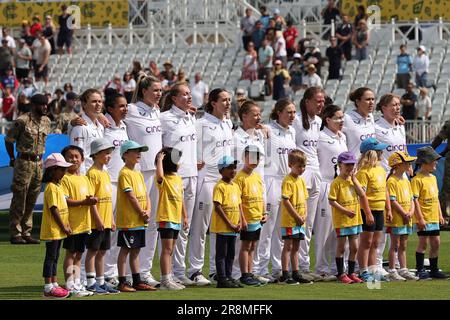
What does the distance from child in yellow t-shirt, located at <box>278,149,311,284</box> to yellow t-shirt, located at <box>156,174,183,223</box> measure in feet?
4.14

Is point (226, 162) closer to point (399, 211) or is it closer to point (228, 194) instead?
point (228, 194)

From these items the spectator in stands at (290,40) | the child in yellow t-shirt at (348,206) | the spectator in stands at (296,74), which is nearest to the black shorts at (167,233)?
the child in yellow t-shirt at (348,206)

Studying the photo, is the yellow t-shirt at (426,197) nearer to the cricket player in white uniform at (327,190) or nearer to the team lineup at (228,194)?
the team lineup at (228,194)

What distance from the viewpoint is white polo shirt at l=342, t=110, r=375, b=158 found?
1596cm

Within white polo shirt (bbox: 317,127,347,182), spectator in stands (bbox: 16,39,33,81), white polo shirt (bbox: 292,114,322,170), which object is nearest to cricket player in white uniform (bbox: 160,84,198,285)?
white polo shirt (bbox: 292,114,322,170)

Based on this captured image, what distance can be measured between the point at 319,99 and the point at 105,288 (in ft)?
11.3

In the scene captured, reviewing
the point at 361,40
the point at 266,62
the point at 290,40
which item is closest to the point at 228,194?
the point at 266,62

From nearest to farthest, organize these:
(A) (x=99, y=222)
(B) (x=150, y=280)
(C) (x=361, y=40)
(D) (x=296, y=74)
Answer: (A) (x=99, y=222) → (B) (x=150, y=280) → (D) (x=296, y=74) → (C) (x=361, y=40)

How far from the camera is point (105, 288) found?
14047mm

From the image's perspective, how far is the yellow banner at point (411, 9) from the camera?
34781mm

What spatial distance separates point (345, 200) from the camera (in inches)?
599

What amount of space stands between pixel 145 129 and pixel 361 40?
1925 cm

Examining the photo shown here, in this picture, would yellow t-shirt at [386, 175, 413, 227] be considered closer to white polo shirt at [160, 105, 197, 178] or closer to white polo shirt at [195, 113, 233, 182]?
white polo shirt at [195, 113, 233, 182]

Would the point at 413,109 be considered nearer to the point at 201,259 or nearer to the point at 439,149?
the point at 439,149
